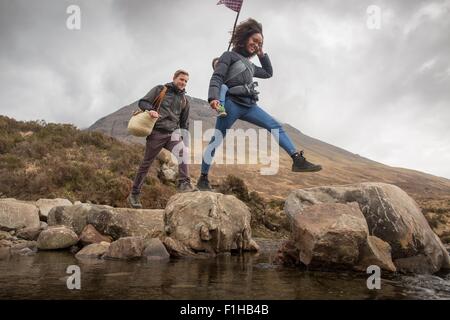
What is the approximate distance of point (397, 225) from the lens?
6.04 m

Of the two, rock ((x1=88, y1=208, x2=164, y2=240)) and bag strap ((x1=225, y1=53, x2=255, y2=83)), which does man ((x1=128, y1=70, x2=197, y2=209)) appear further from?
bag strap ((x1=225, y1=53, x2=255, y2=83))

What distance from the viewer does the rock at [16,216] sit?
863cm

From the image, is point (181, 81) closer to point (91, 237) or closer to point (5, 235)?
point (91, 237)

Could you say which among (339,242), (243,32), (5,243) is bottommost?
(5,243)

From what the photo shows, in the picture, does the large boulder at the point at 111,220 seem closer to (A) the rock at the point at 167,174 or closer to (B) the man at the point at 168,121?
(B) the man at the point at 168,121

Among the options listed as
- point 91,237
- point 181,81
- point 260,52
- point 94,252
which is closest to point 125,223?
point 91,237

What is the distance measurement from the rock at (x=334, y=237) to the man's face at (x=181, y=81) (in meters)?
3.69

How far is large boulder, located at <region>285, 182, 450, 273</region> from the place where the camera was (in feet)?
19.6

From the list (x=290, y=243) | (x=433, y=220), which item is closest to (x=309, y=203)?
(x=290, y=243)

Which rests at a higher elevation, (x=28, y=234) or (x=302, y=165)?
(x=302, y=165)

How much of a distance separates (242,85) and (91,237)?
4124 mm
